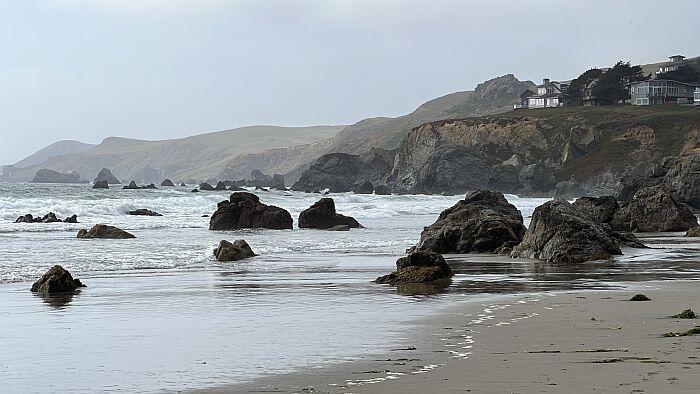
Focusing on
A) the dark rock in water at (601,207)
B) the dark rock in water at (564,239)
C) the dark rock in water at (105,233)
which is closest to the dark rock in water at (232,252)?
the dark rock in water at (564,239)

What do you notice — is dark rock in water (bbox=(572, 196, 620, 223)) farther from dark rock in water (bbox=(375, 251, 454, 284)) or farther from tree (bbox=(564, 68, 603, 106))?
tree (bbox=(564, 68, 603, 106))

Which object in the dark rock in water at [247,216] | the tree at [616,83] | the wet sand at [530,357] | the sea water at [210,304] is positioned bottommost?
the sea water at [210,304]

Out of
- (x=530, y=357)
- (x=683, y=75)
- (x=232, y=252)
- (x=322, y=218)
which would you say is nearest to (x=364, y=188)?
(x=683, y=75)

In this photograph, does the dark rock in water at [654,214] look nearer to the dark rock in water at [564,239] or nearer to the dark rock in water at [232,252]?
the dark rock in water at [564,239]

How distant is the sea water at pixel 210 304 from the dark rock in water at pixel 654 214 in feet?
18.3

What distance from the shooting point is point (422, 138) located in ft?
433

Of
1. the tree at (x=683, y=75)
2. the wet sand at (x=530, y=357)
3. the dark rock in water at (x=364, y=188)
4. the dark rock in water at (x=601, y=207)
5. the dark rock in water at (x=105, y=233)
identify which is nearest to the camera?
the wet sand at (x=530, y=357)

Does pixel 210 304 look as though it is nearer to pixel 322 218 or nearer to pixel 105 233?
pixel 105 233

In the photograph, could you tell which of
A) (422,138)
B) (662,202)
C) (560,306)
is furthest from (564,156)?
(560,306)

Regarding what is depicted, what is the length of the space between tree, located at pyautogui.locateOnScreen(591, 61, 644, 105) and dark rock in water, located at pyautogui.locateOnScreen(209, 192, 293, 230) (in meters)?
97.2

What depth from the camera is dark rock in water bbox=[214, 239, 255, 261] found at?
23938 mm

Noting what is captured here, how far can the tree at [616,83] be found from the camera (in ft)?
424

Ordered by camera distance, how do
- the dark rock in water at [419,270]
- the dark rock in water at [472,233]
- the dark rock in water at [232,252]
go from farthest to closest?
the dark rock in water at [472,233] → the dark rock in water at [232,252] → the dark rock in water at [419,270]

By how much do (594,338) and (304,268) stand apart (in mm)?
12406
